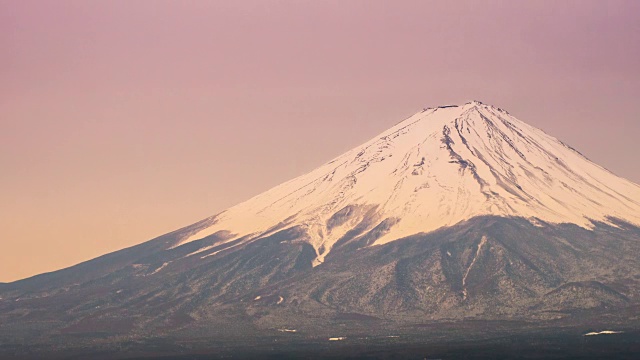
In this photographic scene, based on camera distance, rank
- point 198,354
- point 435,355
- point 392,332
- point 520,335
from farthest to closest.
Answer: point 392,332 → point 520,335 → point 198,354 → point 435,355

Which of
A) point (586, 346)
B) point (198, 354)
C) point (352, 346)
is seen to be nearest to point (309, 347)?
point (352, 346)

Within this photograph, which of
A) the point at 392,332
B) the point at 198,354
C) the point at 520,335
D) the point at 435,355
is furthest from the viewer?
the point at 392,332

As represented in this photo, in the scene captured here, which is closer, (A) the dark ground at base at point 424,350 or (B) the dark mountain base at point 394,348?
(A) the dark ground at base at point 424,350

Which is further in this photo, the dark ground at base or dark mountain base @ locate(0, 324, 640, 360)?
dark mountain base @ locate(0, 324, 640, 360)

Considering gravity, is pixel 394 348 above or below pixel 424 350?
above

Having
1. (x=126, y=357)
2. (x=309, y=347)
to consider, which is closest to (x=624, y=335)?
(x=309, y=347)

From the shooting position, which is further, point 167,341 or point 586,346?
point 167,341

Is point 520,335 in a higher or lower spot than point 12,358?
lower

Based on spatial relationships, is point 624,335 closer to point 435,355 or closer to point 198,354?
point 435,355

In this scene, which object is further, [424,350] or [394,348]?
[394,348]
